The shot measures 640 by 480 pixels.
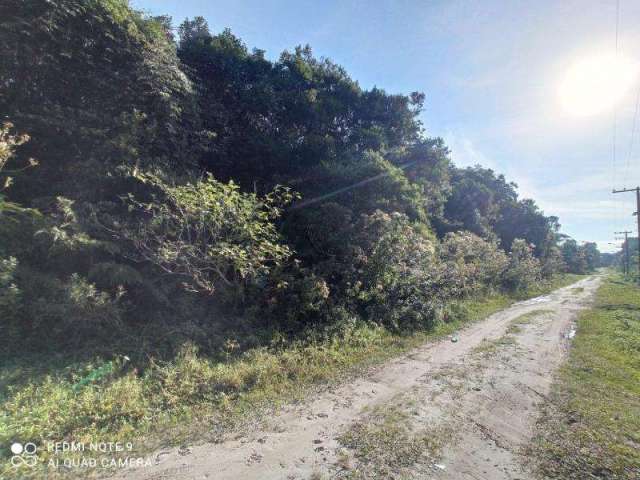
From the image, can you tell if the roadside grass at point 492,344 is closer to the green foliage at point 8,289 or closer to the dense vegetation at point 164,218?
the dense vegetation at point 164,218

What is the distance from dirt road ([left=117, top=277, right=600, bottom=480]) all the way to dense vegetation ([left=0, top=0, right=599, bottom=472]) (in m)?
1.68

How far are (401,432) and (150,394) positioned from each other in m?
4.08

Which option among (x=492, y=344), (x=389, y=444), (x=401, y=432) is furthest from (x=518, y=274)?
(x=389, y=444)

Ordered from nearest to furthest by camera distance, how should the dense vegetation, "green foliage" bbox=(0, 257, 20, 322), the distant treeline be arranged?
"green foliage" bbox=(0, 257, 20, 322) → the dense vegetation → the distant treeline

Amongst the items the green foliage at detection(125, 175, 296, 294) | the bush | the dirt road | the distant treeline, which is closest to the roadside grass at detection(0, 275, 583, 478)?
the dirt road

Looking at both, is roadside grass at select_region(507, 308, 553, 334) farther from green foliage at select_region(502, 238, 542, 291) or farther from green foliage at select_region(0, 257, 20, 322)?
green foliage at select_region(0, 257, 20, 322)

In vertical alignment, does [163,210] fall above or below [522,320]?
above

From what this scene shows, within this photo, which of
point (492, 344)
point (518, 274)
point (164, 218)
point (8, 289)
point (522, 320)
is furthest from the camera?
point (518, 274)

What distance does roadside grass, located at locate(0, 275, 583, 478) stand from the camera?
385 cm

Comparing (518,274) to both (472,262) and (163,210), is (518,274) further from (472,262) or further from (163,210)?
(163,210)

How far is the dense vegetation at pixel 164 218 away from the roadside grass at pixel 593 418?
4243 millimetres

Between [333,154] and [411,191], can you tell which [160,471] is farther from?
[333,154]

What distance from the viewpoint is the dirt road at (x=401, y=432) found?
3330 millimetres

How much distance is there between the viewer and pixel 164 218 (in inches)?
294
